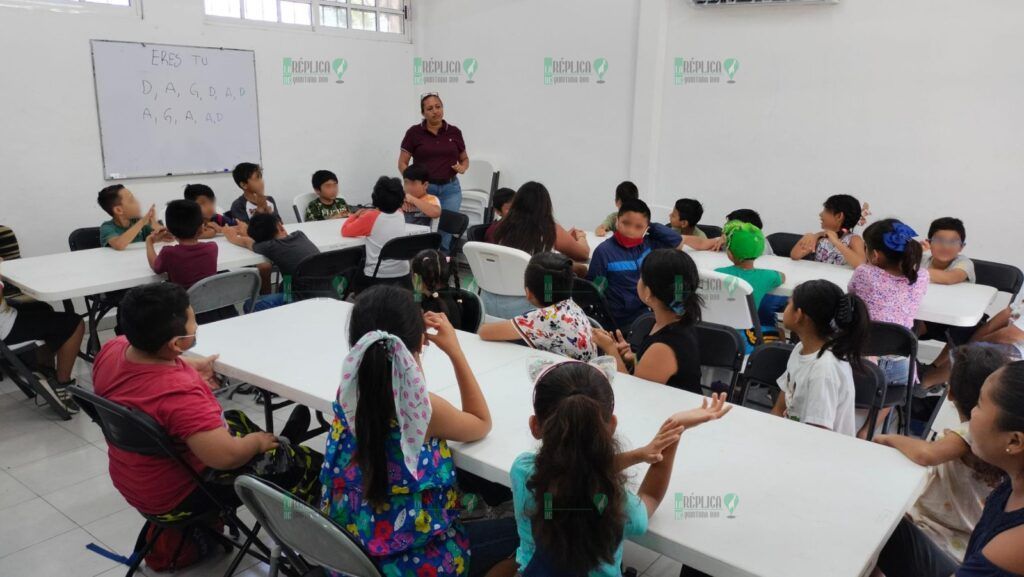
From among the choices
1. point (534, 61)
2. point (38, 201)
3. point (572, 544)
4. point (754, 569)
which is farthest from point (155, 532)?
point (534, 61)

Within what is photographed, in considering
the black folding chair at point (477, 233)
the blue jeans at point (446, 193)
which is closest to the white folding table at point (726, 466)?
the black folding chair at point (477, 233)

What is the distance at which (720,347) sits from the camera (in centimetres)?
254

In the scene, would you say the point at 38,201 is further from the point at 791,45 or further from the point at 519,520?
the point at 791,45

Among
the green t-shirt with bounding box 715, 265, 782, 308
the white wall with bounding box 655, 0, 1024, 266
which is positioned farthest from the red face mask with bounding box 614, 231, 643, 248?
the white wall with bounding box 655, 0, 1024, 266

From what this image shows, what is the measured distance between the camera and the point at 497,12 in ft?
22.1

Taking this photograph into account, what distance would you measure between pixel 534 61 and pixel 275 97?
7.56ft

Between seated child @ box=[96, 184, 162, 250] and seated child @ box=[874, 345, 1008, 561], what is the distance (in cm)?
388

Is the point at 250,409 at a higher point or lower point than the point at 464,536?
lower

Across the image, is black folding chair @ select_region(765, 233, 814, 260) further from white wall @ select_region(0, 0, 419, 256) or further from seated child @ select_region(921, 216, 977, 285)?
white wall @ select_region(0, 0, 419, 256)

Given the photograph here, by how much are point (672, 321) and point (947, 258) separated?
240cm

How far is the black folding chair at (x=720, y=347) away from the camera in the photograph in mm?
2508

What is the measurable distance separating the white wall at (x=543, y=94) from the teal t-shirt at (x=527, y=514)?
5043mm

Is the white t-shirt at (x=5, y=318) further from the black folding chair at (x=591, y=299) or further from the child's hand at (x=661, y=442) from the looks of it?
the child's hand at (x=661, y=442)

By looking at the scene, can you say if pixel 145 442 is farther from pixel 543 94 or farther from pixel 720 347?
pixel 543 94
